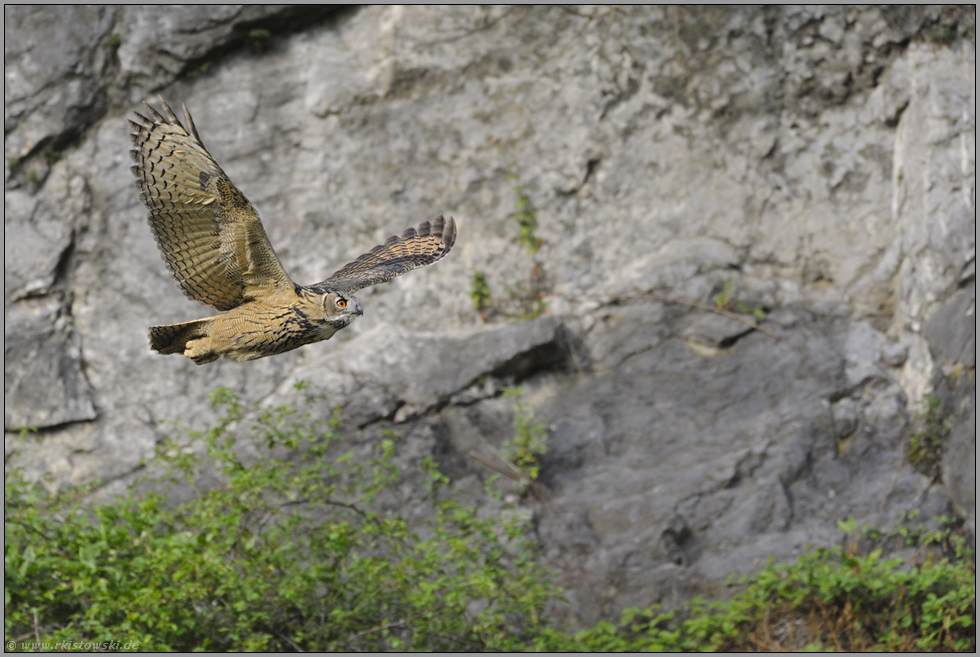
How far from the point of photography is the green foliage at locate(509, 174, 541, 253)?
816cm

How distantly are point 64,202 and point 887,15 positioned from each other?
23.4 feet

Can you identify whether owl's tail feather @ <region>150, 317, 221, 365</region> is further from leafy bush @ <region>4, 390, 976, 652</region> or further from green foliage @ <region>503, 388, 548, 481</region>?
green foliage @ <region>503, 388, 548, 481</region>

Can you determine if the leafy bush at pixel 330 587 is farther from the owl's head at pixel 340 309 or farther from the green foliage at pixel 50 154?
the green foliage at pixel 50 154

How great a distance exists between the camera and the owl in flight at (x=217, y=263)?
12.3 feet

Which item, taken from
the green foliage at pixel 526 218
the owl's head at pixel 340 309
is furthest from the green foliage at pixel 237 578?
the green foliage at pixel 526 218

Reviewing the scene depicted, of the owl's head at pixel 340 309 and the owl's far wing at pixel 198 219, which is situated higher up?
the owl's far wing at pixel 198 219

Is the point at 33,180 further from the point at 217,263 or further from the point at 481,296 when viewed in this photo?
the point at 217,263

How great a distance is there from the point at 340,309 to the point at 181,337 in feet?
2.63

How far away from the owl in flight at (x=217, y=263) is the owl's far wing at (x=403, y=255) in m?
0.41

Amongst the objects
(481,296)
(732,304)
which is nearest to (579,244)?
(481,296)

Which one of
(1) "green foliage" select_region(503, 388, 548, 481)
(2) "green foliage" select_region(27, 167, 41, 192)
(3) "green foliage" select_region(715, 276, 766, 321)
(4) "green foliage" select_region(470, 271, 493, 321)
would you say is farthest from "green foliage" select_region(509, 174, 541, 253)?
(2) "green foliage" select_region(27, 167, 41, 192)

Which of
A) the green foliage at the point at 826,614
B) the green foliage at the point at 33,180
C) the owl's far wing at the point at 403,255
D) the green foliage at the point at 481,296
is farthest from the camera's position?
the green foliage at the point at 33,180

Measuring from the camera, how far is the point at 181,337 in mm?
4160

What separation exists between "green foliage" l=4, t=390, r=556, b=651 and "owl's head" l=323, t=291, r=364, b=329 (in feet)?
5.82
